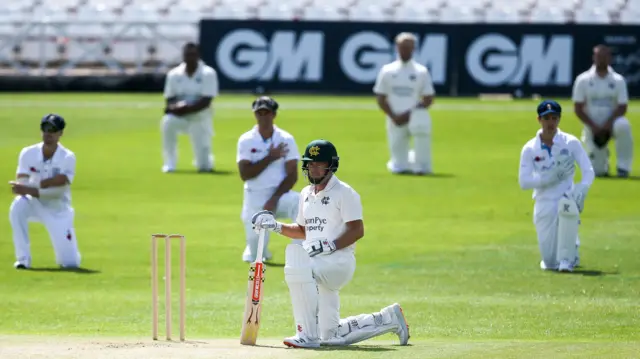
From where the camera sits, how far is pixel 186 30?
121 ft

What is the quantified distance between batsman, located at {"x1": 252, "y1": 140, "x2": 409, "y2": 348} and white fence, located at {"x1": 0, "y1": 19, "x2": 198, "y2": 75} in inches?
1048

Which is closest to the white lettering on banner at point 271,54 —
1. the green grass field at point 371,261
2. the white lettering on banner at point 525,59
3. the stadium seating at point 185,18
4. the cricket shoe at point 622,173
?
the stadium seating at point 185,18

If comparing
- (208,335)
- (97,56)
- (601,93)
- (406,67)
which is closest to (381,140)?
(406,67)

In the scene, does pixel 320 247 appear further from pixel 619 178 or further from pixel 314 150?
pixel 619 178

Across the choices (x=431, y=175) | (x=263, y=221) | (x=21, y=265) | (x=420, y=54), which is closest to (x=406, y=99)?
(x=431, y=175)

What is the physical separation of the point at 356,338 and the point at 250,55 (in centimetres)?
2442

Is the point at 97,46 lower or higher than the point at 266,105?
higher

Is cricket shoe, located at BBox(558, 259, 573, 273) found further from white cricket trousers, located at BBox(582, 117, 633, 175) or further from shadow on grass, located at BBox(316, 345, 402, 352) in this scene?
white cricket trousers, located at BBox(582, 117, 633, 175)

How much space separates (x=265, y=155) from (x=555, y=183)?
3.00 metres

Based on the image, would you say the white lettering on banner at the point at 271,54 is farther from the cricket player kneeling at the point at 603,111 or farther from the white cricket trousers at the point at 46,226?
the white cricket trousers at the point at 46,226

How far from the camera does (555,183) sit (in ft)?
45.6

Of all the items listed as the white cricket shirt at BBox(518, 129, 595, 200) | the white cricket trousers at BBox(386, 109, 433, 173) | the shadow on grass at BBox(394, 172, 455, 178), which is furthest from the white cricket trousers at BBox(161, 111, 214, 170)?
the white cricket shirt at BBox(518, 129, 595, 200)

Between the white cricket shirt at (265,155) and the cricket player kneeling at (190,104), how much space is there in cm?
795

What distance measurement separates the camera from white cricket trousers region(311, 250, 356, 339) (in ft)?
31.3
